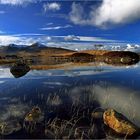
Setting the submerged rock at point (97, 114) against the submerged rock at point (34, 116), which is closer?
the submerged rock at point (34, 116)

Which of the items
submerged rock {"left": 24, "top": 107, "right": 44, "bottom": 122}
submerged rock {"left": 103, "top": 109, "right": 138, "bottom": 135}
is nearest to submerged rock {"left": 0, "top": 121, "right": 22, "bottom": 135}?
submerged rock {"left": 24, "top": 107, "right": 44, "bottom": 122}

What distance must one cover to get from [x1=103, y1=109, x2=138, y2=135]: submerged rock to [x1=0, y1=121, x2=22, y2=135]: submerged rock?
15.3ft

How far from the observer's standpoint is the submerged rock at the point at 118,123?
Answer: 51.6ft

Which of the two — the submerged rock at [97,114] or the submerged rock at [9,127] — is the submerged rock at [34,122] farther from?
the submerged rock at [97,114]

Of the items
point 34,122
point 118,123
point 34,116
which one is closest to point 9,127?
point 34,122

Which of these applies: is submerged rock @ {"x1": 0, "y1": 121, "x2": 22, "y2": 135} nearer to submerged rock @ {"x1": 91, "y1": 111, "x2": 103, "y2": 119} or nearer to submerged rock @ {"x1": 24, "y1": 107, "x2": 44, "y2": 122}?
submerged rock @ {"x1": 24, "y1": 107, "x2": 44, "y2": 122}

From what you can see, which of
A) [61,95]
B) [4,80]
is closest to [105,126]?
[61,95]

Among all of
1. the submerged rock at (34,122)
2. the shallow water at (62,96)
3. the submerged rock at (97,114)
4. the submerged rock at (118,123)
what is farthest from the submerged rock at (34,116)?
the submerged rock at (118,123)

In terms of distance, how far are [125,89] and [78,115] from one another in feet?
35.0

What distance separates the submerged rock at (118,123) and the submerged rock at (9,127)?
466 cm

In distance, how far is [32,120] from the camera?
17.8 metres

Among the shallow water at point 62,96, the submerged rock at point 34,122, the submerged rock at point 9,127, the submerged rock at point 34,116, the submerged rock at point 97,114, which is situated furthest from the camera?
the shallow water at point 62,96

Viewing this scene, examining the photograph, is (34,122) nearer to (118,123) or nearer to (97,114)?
(97,114)

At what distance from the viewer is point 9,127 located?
1700 cm
